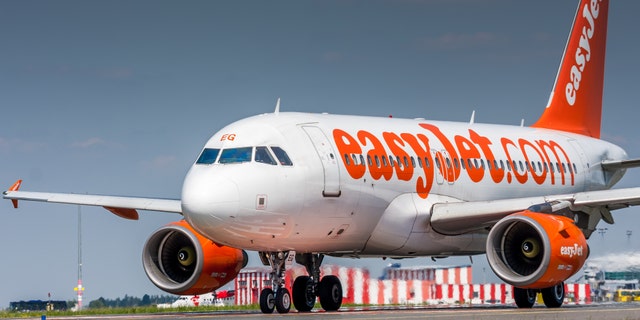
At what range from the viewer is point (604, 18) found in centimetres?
4209

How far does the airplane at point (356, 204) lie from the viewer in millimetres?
25969

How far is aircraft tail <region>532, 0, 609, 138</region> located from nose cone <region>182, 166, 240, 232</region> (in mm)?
16297

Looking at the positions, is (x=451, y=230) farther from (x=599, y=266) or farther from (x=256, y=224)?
(x=599, y=266)

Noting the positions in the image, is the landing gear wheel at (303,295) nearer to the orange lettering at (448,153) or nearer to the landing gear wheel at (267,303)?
the landing gear wheel at (267,303)

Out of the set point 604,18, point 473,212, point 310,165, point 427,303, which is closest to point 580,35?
point 604,18

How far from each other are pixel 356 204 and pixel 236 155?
340 centimetres

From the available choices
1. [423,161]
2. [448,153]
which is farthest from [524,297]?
[423,161]

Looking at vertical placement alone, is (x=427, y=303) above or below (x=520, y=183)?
below

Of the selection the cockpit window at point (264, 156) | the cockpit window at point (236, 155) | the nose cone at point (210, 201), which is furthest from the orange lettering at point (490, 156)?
the nose cone at point (210, 201)

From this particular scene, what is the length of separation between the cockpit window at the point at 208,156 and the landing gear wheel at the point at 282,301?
3.24 m

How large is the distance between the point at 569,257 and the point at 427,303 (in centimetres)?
1024

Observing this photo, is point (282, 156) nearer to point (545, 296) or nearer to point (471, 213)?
point (471, 213)

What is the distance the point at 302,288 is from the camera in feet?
94.8

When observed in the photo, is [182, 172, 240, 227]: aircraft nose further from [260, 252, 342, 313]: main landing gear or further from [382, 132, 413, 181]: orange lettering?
[382, 132, 413, 181]: orange lettering
